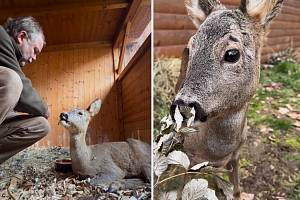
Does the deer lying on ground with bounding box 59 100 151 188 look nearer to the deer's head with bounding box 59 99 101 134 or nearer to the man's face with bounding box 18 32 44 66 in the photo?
the deer's head with bounding box 59 99 101 134

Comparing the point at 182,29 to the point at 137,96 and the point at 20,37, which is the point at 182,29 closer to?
the point at 137,96

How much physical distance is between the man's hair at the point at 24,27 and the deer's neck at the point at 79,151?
40 cm

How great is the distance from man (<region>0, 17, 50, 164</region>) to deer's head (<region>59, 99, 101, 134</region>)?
74 mm

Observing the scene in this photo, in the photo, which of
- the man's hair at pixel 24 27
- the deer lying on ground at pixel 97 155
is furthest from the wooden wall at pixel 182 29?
the man's hair at pixel 24 27

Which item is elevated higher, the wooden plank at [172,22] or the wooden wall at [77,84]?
the wooden plank at [172,22]

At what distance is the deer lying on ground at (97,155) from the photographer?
1.50 m

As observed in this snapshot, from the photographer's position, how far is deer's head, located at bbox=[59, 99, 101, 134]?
1500mm

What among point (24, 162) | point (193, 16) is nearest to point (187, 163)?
point (193, 16)

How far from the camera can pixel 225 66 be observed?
4.25 feet

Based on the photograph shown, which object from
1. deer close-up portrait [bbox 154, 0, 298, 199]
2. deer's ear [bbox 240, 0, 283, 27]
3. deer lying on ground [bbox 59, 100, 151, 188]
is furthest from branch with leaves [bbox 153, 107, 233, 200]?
deer's ear [bbox 240, 0, 283, 27]

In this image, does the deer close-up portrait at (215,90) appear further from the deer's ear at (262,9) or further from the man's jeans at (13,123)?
the man's jeans at (13,123)

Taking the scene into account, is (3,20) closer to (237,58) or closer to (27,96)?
(27,96)

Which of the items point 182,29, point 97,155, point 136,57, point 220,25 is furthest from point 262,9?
point 97,155

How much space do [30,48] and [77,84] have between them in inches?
8.6
